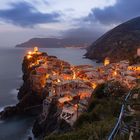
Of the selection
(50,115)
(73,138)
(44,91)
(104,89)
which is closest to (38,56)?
(44,91)

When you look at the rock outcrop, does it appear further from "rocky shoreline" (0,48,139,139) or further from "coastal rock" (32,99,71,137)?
"coastal rock" (32,99,71,137)

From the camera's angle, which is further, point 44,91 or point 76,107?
point 44,91

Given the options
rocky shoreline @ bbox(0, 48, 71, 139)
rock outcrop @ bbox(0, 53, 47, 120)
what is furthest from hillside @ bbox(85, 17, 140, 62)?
rock outcrop @ bbox(0, 53, 47, 120)

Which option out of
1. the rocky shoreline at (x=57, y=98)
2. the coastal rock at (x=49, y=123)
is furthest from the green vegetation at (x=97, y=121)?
the coastal rock at (x=49, y=123)

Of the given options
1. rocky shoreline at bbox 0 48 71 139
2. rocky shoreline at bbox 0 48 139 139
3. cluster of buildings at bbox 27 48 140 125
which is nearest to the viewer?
rocky shoreline at bbox 0 48 139 139

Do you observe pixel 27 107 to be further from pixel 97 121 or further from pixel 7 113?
pixel 97 121

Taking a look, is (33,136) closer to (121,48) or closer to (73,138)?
(73,138)

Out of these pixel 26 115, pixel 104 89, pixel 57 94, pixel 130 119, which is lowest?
pixel 26 115
